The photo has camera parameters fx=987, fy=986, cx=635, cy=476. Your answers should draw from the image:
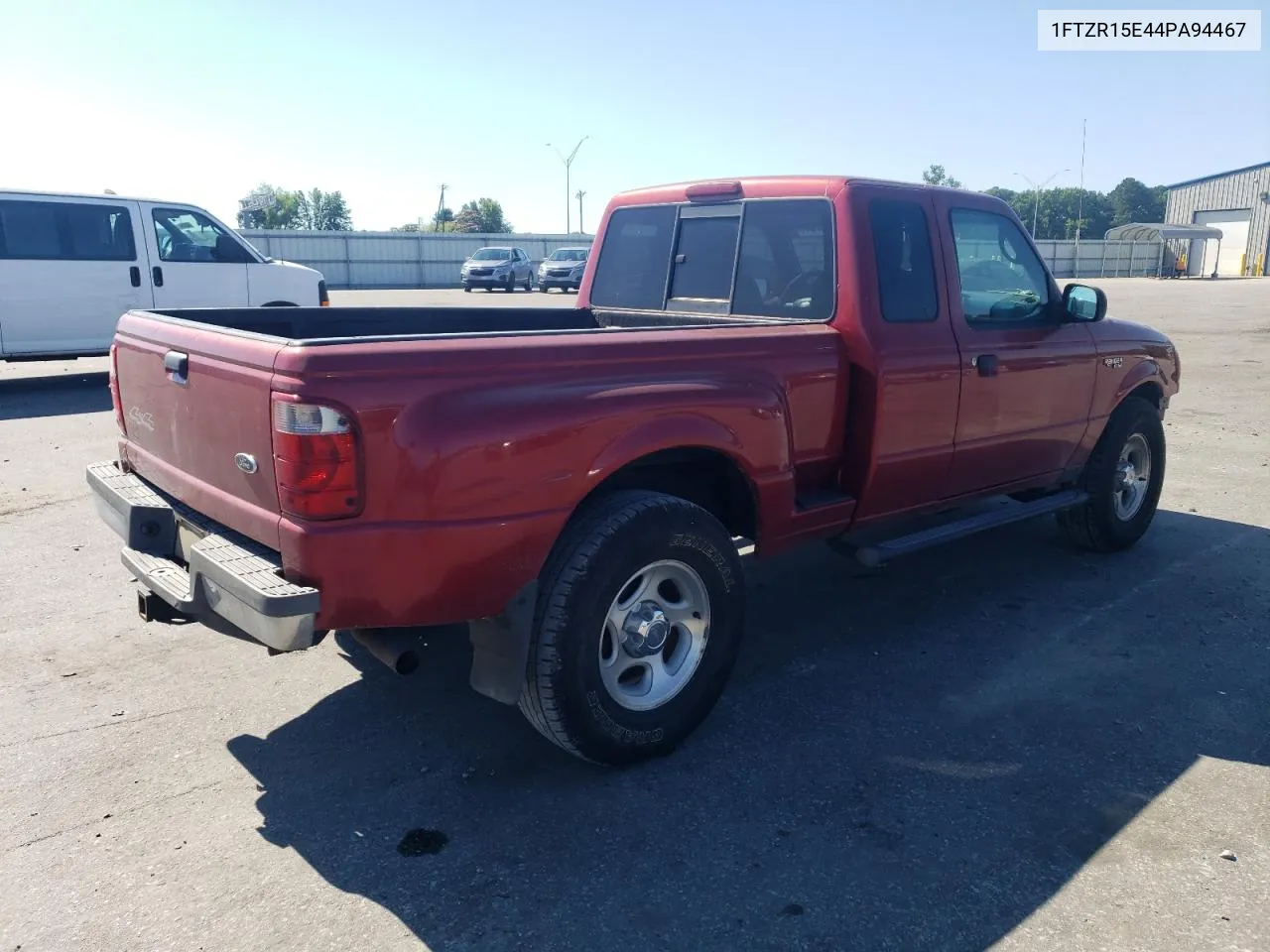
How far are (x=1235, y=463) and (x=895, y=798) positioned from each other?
673 centimetres

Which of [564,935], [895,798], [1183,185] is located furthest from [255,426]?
[1183,185]

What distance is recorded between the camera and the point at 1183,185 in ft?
239

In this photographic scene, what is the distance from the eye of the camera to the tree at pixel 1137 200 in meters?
124

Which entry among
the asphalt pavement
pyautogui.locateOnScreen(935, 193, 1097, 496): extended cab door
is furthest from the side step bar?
the asphalt pavement

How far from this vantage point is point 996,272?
4.99m

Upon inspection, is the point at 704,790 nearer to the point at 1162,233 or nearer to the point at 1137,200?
the point at 1162,233

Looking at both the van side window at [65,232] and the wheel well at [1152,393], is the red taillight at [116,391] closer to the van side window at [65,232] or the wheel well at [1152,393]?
the wheel well at [1152,393]

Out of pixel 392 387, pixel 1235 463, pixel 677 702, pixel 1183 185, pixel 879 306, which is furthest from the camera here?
pixel 1183 185

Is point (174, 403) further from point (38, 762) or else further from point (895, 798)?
point (895, 798)

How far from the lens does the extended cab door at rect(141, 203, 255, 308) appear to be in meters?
11.6

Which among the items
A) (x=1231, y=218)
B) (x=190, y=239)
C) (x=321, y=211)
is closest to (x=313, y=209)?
(x=321, y=211)

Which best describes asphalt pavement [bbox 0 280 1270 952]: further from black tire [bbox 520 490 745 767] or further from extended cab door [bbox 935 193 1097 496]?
extended cab door [bbox 935 193 1097 496]

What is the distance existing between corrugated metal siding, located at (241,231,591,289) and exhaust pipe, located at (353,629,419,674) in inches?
1569

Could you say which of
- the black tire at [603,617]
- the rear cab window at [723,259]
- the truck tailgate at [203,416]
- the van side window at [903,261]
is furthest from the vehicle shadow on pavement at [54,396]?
the van side window at [903,261]
